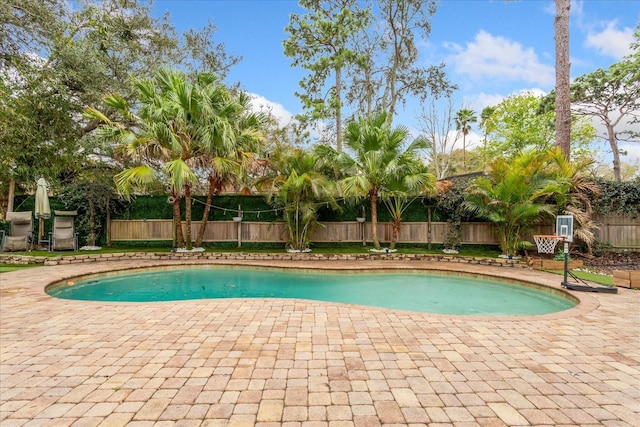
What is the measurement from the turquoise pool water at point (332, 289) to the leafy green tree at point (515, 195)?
280 centimetres

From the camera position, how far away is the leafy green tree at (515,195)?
9.07 meters

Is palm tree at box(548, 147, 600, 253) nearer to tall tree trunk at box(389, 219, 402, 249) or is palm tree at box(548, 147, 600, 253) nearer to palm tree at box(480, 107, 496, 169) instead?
tall tree trunk at box(389, 219, 402, 249)

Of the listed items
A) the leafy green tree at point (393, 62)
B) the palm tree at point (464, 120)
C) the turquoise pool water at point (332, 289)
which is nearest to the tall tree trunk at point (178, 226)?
the turquoise pool water at point (332, 289)

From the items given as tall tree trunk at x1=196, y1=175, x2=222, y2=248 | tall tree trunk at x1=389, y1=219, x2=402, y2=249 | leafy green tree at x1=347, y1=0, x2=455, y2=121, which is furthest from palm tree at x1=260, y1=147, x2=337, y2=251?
leafy green tree at x1=347, y1=0, x2=455, y2=121

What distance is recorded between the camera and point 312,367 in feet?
9.27

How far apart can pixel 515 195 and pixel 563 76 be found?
14.6ft

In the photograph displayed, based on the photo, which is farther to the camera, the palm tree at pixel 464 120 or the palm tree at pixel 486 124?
the palm tree at pixel 464 120

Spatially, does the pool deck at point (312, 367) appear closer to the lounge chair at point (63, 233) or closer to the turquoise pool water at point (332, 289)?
the turquoise pool water at point (332, 289)

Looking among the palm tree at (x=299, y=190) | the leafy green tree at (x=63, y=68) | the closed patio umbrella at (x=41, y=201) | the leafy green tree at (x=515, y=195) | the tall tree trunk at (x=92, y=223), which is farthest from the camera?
the tall tree trunk at (x=92, y=223)

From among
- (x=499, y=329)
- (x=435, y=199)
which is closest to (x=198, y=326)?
(x=499, y=329)

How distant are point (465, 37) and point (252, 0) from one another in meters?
9.49

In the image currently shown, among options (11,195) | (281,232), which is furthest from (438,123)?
(11,195)

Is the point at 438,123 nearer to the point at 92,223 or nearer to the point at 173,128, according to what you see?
the point at 173,128

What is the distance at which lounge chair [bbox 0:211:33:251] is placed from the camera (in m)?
9.98
